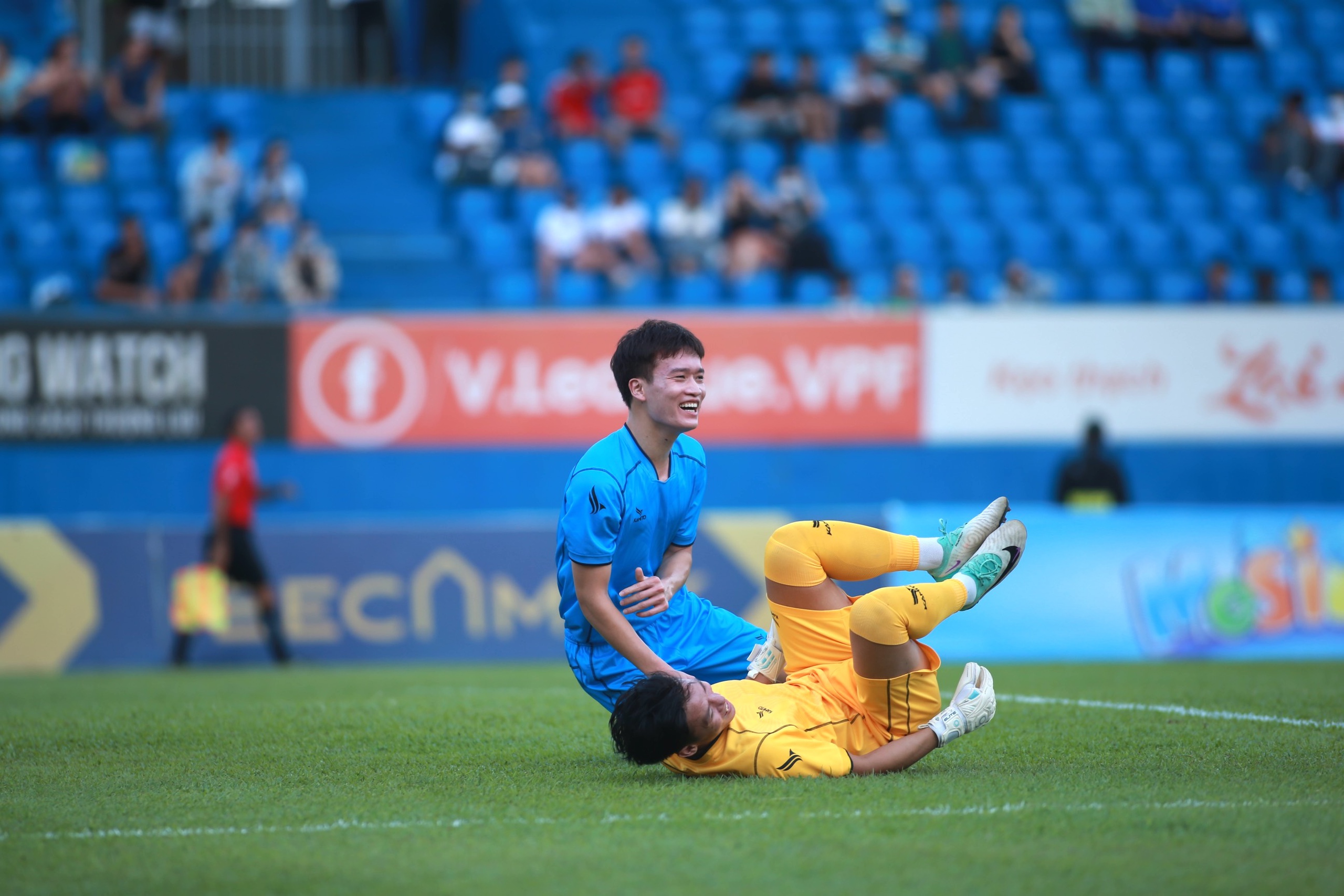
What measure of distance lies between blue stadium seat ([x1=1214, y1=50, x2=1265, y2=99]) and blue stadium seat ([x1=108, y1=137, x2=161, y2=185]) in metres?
13.7

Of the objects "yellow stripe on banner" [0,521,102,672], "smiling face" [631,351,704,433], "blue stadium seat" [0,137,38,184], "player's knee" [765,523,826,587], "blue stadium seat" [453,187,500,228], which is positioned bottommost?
"yellow stripe on banner" [0,521,102,672]

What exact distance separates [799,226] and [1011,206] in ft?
10.3

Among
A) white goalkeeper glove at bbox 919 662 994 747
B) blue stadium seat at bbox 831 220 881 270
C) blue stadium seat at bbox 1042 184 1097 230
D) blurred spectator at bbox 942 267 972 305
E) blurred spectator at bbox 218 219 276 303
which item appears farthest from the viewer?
blue stadium seat at bbox 1042 184 1097 230

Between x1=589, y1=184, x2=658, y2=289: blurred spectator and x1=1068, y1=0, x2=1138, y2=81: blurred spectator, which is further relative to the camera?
x1=1068, y1=0, x2=1138, y2=81: blurred spectator

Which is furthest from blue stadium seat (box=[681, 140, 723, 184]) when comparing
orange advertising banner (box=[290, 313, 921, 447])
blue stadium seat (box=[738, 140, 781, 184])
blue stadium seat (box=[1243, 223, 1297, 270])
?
blue stadium seat (box=[1243, 223, 1297, 270])

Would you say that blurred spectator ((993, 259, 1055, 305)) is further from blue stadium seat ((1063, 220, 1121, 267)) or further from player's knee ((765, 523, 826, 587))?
player's knee ((765, 523, 826, 587))

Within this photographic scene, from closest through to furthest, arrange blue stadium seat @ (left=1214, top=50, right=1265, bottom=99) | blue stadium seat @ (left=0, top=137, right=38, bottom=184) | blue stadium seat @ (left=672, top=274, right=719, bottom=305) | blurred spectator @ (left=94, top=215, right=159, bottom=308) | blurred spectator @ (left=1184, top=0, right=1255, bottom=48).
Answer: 1. blurred spectator @ (left=94, top=215, right=159, bottom=308)
2. blue stadium seat @ (left=672, top=274, right=719, bottom=305)
3. blue stadium seat @ (left=0, top=137, right=38, bottom=184)
4. blue stadium seat @ (left=1214, top=50, right=1265, bottom=99)
5. blurred spectator @ (left=1184, top=0, right=1255, bottom=48)

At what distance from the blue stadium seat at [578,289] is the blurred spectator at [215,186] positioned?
365 centimetres

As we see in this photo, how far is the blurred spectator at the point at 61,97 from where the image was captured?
17641mm

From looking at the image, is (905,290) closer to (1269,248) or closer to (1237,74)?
(1269,248)

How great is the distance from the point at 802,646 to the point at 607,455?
1.04 meters

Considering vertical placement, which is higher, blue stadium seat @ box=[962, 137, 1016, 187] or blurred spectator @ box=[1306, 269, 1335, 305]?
blue stadium seat @ box=[962, 137, 1016, 187]

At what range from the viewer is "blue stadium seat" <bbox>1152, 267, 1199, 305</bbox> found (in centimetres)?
1714

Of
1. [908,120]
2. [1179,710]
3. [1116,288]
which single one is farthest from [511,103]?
[1179,710]
